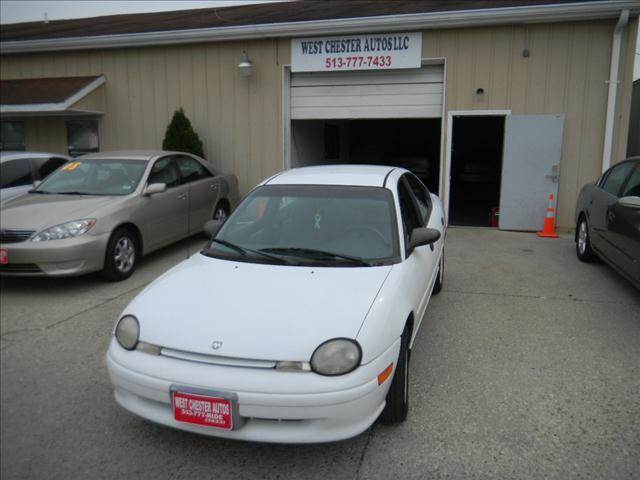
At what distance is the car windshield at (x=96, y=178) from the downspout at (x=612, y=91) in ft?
24.0

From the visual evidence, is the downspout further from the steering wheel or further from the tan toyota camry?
the steering wheel

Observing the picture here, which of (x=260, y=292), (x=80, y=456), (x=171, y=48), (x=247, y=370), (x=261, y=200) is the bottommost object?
(x=80, y=456)

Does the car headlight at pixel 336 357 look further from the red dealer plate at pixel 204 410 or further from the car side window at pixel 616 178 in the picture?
the car side window at pixel 616 178

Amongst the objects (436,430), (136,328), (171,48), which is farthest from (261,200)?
(171,48)

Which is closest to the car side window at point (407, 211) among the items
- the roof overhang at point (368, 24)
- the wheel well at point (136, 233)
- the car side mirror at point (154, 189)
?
the car side mirror at point (154, 189)

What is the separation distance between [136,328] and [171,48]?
924 cm

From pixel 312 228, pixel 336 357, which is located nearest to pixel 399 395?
pixel 336 357

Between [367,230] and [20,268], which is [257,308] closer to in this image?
[367,230]

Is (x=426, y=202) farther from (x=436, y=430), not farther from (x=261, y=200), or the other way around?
(x=436, y=430)

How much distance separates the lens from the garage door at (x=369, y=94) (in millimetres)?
9836

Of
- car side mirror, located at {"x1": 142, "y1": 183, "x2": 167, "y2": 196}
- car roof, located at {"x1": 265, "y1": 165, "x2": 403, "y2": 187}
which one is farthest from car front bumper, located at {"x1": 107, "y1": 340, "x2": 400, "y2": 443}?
car side mirror, located at {"x1": 142, "y1": 183, "x2": 167, "y2": 196}

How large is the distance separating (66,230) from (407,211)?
12.3 ft

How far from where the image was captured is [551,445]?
9.84ft

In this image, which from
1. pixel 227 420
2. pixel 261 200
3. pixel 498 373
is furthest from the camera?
pixel 261 200
